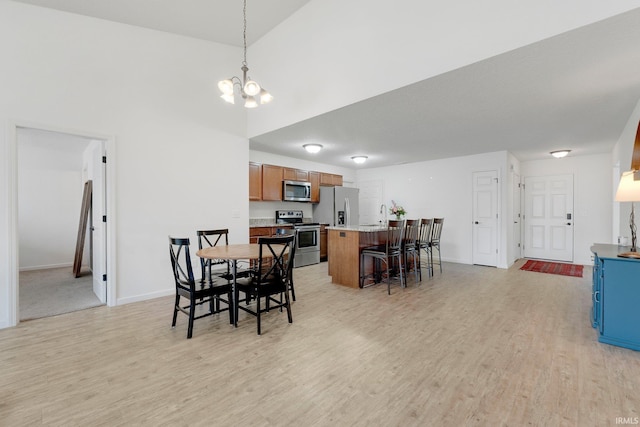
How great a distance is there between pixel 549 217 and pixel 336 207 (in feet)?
16.3

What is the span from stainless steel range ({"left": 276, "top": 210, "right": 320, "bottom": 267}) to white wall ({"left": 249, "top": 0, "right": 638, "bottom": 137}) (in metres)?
2.15

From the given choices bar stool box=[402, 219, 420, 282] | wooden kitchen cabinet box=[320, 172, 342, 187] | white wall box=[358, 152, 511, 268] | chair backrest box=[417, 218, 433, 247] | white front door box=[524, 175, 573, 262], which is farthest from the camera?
wooden kitchen cabinet box=[320, 172, 342, 187]

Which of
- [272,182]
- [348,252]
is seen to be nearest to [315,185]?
[272,182]

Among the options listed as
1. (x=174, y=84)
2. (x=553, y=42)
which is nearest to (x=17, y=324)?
(x=174, y=84)

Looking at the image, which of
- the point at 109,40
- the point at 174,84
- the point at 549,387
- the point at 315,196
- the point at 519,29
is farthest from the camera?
the point at 315,196

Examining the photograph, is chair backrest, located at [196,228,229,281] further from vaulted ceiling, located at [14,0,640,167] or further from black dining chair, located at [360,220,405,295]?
black dining chair, located at [360,220,405,295]

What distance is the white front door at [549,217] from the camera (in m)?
6.39

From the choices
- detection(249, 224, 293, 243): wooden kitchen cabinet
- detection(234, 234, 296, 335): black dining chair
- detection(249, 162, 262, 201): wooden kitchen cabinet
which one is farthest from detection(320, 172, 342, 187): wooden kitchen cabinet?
detection(234, 234, 296, 335): black dining chair

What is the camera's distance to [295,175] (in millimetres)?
6453

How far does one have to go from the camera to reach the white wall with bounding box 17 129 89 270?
5770 mm

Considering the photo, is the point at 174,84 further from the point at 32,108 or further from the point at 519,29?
the point at 519,29

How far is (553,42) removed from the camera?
2.17 meters

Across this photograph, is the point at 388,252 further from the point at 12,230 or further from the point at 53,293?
the point at 53,293

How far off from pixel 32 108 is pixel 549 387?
17.9 feet
